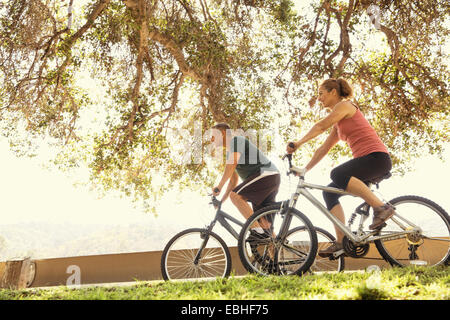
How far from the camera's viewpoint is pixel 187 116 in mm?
10211

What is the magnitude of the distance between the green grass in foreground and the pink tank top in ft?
3.67

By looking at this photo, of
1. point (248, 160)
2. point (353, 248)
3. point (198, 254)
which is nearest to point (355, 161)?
point (353, 248)

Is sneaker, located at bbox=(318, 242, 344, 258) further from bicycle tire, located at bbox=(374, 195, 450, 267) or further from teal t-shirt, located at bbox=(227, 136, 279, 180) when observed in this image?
teal t-shirt, located at bbox=(227, 136, 279, 180)

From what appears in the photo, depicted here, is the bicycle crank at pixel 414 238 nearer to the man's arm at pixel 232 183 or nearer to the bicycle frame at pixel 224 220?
the bicycle frame at pixel 224 220

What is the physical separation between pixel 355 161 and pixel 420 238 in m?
0.96

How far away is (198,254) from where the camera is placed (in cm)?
386

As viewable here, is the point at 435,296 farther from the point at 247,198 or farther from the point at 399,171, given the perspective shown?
the point at 399,171

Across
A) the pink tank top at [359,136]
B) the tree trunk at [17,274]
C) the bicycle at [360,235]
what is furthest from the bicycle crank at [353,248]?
the tree trunk at [17,274]

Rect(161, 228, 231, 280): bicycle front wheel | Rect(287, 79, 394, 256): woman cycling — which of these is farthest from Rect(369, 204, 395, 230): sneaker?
Rect(161, 228, 231, 280): bicycle front wheel

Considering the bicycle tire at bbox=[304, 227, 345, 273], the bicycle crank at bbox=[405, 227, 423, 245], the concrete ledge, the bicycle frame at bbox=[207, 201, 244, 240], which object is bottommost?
the concrete ledge

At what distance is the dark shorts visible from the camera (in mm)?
4035

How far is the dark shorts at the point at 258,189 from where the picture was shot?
13.2ft

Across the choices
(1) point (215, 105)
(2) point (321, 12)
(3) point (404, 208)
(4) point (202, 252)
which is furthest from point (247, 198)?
(2) point (321, 12)
